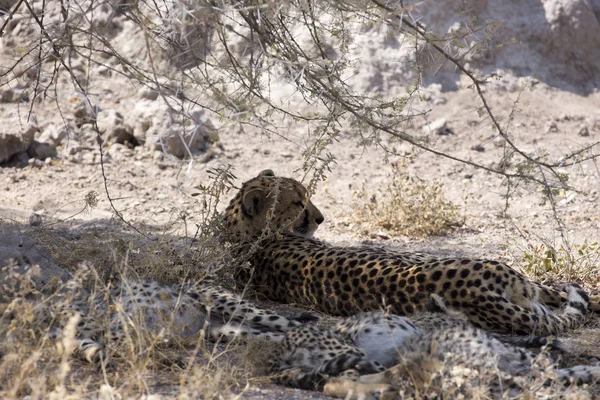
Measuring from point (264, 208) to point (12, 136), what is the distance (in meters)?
4.15

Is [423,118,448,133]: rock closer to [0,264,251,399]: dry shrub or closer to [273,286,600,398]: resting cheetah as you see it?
[273,286,600,398]: resting cheetah

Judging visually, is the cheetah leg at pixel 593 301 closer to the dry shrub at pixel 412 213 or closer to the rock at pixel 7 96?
the dry shrub at pixel 412 213

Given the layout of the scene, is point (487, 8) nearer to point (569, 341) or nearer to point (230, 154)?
point (230, 154)

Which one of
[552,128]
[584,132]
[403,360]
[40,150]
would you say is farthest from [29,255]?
[584,132]

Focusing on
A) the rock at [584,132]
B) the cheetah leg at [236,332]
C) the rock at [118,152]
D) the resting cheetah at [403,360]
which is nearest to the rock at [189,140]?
the rock at [118,152]

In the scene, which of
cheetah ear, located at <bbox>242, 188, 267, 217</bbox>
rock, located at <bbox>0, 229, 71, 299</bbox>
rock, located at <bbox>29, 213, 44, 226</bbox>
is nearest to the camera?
rock, located at <bbox>0, 229, 71, 299</bbox>

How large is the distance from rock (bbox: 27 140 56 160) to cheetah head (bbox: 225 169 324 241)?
13.0 ft

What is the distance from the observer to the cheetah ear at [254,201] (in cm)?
556

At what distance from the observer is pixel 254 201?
5.62m

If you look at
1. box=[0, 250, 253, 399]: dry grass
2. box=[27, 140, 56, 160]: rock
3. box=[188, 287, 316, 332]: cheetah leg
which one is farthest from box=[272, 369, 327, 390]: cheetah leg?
box=[27, 140, 56, 160]: rock

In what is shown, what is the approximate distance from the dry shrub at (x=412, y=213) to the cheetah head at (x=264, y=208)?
1.59 metres

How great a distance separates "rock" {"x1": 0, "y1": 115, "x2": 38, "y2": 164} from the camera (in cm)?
867

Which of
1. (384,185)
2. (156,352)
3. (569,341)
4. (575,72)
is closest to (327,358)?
(156,352)

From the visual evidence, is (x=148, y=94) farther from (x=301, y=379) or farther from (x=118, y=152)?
(x=301, y=379)
